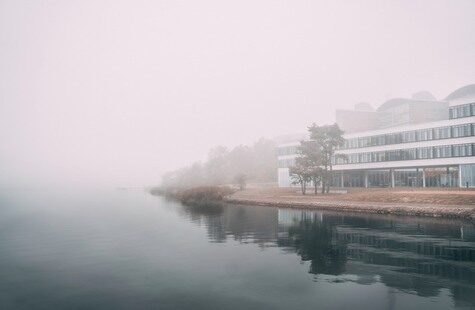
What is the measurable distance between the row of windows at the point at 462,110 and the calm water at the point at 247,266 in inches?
1558

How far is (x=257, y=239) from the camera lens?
4100 centimetres

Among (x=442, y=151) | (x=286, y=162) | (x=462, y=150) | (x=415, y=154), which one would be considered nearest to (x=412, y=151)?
(x=415, y=154)

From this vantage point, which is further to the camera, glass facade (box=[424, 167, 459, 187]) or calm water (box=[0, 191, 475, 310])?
glass facade (box=[424, 167, 459, 187])

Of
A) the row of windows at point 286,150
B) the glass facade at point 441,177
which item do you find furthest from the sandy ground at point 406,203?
the row of windows at point 286,150

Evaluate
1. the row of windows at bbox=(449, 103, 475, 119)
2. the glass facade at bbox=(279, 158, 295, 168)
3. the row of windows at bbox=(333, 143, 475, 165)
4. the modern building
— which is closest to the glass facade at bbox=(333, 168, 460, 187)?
the modern building

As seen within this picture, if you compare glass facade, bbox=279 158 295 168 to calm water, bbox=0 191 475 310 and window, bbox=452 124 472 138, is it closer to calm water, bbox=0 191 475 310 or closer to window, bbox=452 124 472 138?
window, bbox=452 124 472 138

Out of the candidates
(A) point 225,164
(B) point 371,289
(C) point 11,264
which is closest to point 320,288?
(B) point 371,289

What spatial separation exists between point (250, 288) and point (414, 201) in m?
44.8

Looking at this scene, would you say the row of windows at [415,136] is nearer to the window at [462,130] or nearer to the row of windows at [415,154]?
the window at [462,130]

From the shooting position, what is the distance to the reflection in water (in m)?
24.6

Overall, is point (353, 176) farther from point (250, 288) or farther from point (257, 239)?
point (250, 288)

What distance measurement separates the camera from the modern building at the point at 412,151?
7656cm

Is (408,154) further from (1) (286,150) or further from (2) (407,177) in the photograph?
(1) (286,150)

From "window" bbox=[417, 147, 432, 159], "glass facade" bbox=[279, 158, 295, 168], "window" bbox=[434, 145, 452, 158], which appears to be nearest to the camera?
"window" bbox=[434, 145, 452, 158]
